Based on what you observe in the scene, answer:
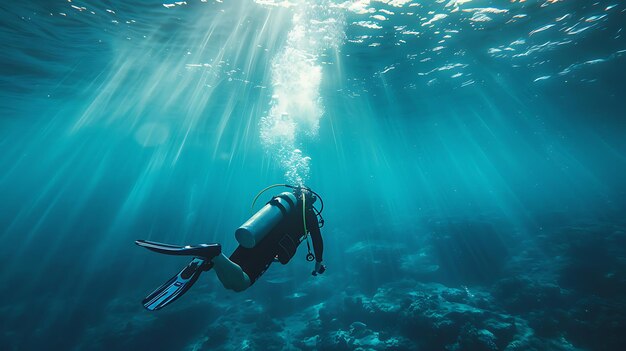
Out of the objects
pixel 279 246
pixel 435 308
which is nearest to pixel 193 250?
pixel 279 246

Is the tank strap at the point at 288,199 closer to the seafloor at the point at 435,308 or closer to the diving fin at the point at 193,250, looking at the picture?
the diving fin at the point at 193,250

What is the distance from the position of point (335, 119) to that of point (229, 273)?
90.4 ft

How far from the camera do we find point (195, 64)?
704 inches

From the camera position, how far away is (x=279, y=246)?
5.23m

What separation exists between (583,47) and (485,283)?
14.8m

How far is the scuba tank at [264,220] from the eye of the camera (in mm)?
4590

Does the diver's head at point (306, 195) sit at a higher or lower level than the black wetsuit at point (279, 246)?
higher

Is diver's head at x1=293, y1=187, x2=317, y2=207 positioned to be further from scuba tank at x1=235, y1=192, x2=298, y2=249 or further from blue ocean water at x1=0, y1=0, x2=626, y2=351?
blue ocean water at x1=0, y1=0, x2=626, y2=351

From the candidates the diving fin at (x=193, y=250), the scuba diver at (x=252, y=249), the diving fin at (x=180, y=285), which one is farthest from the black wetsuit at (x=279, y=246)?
the diving fin at (x=193, y=250)

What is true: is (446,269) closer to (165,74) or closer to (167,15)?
(167,15)

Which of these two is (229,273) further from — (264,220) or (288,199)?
(288,199)

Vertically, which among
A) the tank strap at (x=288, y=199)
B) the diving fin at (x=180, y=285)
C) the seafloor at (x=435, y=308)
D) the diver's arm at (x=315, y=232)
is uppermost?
the tank strap at (x=288, y=199)

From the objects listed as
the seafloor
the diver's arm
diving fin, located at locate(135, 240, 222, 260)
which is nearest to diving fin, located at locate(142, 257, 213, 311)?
diving fin, located at locate(135, 240, 222, 260)

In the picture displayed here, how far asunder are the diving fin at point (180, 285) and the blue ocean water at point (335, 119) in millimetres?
10119
